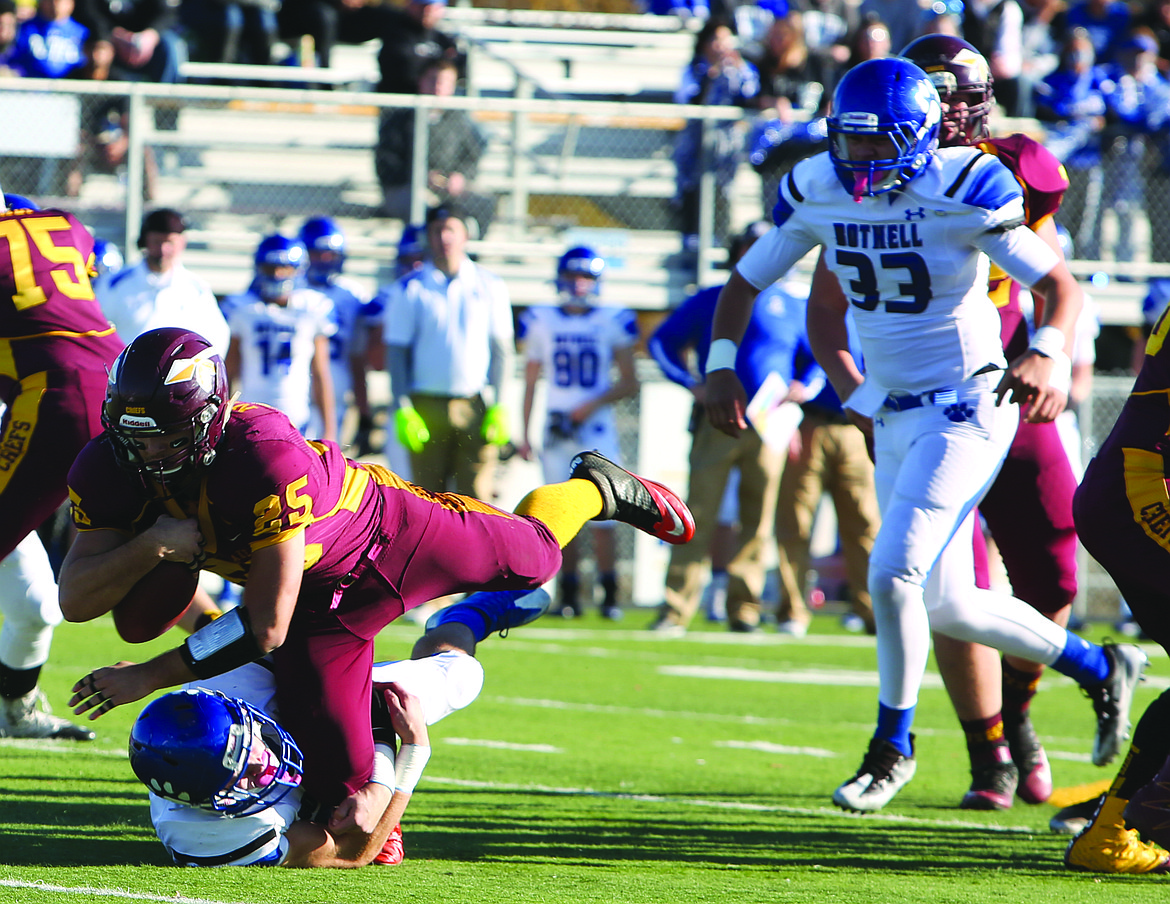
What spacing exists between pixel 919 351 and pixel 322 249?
19.5 ft

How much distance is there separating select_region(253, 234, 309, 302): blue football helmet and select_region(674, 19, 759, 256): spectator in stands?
355cm

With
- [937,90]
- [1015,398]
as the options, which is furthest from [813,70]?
[1015,398]

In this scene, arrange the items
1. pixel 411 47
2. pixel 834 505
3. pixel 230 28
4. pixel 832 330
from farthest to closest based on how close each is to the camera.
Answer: pixel 230 28 → pixel 411 47 → pixel 834 505 → pixel 832 330

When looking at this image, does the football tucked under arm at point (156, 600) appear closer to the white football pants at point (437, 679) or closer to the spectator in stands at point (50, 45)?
the white football pants at point (437, 679)

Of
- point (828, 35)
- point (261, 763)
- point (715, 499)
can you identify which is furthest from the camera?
point (828, 35)

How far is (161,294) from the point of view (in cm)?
826

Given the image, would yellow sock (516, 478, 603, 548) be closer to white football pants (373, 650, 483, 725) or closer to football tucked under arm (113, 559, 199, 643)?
white football pants (373, 650, 483, 725)

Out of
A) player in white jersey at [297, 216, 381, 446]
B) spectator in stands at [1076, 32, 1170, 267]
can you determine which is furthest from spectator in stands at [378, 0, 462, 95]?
spectator in stands at [1076, 32, 1170, 267]

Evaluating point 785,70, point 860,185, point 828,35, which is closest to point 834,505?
point 785,70

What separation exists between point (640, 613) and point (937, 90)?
6.86m

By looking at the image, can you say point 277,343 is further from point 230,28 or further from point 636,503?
point 636,503

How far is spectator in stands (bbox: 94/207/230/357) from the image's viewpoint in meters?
8.18

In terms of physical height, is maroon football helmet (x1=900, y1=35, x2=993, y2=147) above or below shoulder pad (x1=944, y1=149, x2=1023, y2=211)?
above

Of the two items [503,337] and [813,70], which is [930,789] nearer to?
[503,337]
